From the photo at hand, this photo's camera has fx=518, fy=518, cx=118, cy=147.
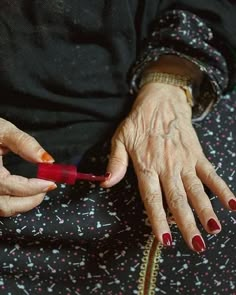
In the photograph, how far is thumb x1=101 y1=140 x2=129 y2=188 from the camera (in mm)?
780

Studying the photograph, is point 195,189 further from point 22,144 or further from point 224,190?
point 22,144

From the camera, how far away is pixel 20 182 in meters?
0.73

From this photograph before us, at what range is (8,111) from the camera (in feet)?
2.74

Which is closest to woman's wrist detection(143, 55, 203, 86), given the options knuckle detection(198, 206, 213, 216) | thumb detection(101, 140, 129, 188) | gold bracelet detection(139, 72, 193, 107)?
gold bracelet detection(139, 72, 193, 107)

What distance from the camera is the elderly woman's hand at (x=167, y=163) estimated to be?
2.40ft

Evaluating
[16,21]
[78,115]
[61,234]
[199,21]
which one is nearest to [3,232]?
[61,234]

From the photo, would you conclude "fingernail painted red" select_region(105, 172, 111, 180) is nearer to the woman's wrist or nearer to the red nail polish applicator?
the red nail polish applicator

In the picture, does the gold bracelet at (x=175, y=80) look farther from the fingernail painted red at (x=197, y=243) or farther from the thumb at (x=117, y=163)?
the fingernail painted red at (x=197, y=243)

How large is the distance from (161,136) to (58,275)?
289 millimetres

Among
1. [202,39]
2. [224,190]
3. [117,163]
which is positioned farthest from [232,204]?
[202,39]

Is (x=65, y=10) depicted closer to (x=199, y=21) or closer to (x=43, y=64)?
(x=43, y=64)

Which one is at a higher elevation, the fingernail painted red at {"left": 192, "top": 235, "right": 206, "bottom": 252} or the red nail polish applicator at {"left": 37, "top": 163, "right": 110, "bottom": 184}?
the red nail polish applicator at {"left": 37, "top": 163, "right": 110, "bottom": 184}

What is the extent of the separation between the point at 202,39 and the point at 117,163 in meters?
0.26

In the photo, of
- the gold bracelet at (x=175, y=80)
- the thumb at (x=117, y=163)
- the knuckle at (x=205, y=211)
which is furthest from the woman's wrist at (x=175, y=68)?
the knuckle at (x=205, y=211)
